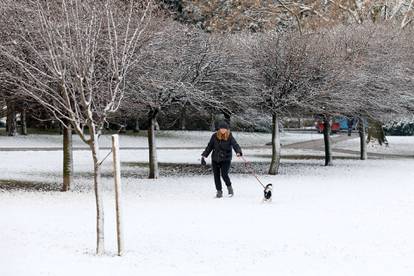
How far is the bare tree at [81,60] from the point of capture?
1091cm

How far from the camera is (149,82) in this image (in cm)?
2183

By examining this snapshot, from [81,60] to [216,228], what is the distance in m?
3.50

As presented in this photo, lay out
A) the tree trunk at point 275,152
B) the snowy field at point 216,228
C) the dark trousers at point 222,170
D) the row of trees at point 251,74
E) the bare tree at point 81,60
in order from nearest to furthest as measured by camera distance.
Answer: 1. the snowy field at point 216,228
2. the bare tree at point 81,60
3. the dark trousers at point 222,170
4. the row of trees at point 251,74
5. the tree trunk at point 275,152

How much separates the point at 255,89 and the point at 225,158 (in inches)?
281

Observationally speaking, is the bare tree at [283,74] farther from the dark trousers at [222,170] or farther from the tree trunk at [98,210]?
the tree trunk at [98,210]

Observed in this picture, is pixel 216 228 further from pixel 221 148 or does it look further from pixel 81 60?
pixel 221 148

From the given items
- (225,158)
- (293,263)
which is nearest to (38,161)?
(225,158)

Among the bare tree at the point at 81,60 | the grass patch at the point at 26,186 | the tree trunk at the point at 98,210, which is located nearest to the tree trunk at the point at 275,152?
the bare tree at the point at 81,60

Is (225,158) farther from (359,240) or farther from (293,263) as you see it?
(293,263)

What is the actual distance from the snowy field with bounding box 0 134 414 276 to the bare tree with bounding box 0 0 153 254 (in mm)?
1033

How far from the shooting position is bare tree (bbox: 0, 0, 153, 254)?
1091 centimetres

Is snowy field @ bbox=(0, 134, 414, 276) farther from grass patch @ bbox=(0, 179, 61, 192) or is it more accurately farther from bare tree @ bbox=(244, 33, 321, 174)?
bare tree @ bbox=(244, 33, 321, 174)

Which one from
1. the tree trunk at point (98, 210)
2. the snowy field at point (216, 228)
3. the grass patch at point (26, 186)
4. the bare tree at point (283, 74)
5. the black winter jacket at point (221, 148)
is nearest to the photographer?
the snowy field at point (216, 228)

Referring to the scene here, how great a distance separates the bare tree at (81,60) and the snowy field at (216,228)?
1.03 metres
